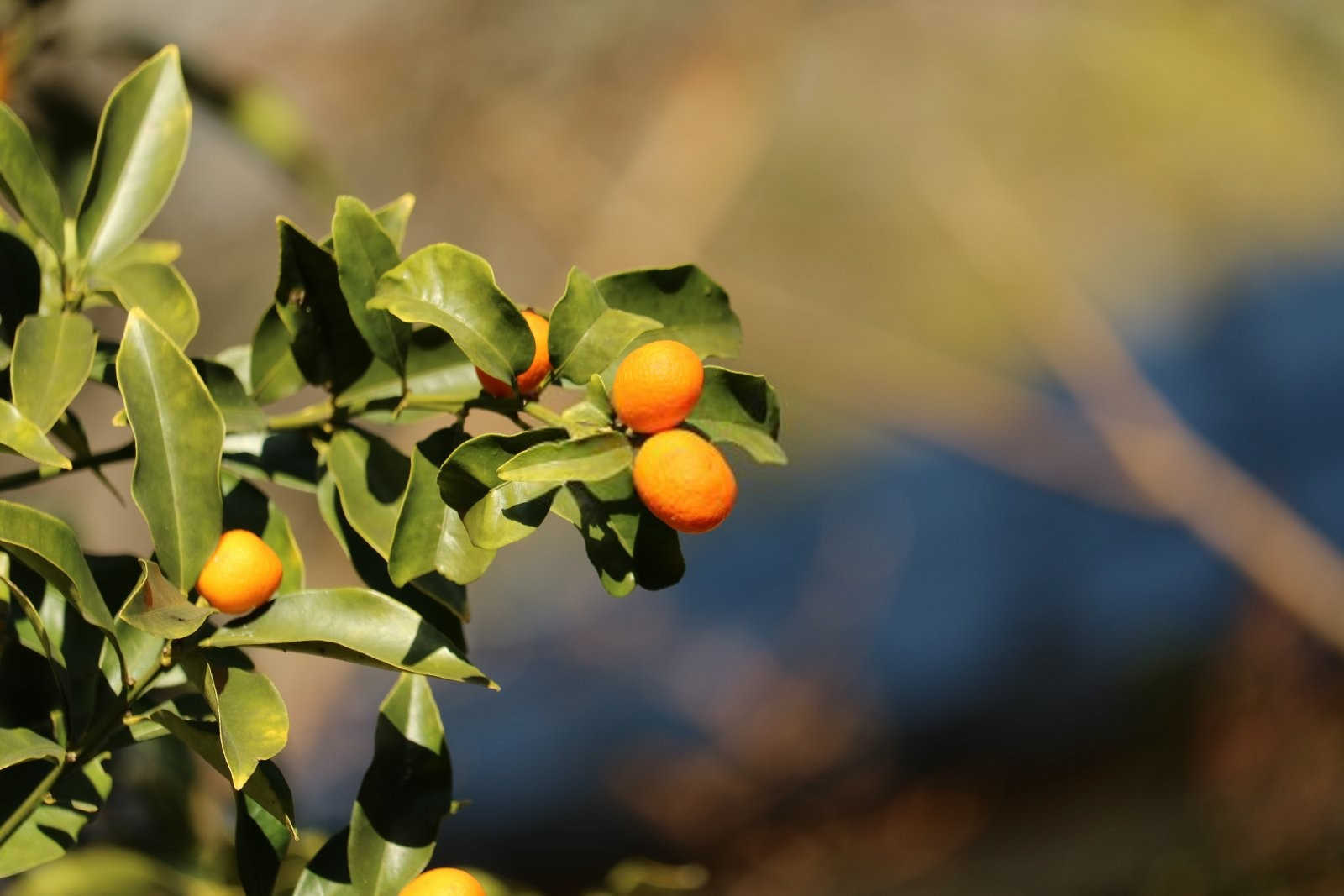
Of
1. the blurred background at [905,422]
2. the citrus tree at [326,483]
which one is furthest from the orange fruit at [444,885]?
the blurred background at [905,422]

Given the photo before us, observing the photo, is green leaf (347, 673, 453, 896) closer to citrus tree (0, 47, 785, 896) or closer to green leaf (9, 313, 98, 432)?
citrus tree (0, 47, 785, 896)

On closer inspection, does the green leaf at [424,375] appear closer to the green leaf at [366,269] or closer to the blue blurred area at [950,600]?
the green leaf at [366,269]

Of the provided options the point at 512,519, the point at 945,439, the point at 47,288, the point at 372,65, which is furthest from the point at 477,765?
the point at 512,519

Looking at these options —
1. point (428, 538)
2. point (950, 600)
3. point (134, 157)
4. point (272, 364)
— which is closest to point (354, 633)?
point (428, 538)

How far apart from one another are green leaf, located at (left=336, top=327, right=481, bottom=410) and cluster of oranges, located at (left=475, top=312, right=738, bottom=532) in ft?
0.33

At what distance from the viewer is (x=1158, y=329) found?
261 centimetres

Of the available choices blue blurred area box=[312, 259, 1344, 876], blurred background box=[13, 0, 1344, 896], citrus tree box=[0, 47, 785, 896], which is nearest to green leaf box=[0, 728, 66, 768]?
citrus tree box=[0, 47, 785, 896]

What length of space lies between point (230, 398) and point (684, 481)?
0.20 metres

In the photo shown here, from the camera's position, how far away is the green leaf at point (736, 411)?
1.40 feet

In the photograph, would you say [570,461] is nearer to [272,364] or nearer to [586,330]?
[586,330]

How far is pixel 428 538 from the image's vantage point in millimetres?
412

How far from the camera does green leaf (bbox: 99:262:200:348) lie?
47 centimetres

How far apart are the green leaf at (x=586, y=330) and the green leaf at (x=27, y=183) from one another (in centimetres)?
22

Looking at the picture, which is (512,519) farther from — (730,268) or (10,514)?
(730,268)
